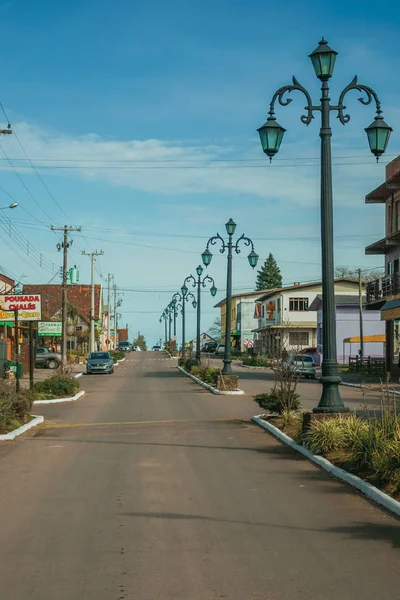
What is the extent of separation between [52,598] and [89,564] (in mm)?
868

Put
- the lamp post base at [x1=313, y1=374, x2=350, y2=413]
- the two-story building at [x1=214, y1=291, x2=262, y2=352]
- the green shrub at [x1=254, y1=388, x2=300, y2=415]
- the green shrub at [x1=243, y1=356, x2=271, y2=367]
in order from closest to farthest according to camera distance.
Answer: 1. the lamp post base at [x1=313, y1=374, x2=350, y2=413]
2. the green shrub at [x1=254, y1=388, x2=300, y2=415]
3. the green shrub at [x1=243, y1=356, x2=271, y2=367]
4. the two-story building at [x1=214, y1=291, x2=262, y2=352]

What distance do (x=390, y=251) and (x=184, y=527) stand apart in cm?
4233

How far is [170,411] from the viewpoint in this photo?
22.9m

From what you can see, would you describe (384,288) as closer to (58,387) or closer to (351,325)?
(58,387)

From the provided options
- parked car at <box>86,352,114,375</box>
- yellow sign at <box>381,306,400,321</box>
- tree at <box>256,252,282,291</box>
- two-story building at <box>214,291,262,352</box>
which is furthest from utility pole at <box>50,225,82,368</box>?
tree at <box>256,252,282,291</box>

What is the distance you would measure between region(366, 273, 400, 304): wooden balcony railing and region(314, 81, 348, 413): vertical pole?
101 feet

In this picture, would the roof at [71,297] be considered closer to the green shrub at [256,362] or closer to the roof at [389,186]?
the green shrub at [256,362]

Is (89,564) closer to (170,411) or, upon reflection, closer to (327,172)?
(327,172)

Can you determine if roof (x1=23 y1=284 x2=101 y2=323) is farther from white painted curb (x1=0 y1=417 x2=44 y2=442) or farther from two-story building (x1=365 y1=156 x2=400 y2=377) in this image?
white painted curb (x1=0 y1=417 x2=44 y2=442)

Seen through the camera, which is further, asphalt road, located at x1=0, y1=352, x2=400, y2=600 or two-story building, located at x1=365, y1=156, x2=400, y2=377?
two-story building, located at x1=365, y1=156, x2=400, y2=377

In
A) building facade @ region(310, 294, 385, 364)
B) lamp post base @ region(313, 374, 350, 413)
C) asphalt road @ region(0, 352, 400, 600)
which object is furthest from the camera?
building facade @ region(310, 294, 385, 364)

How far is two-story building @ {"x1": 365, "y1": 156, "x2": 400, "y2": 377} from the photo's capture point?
4491cm

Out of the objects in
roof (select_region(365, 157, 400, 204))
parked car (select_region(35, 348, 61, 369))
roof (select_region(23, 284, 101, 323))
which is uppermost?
roof (select_region(365, 157, 400, 204))

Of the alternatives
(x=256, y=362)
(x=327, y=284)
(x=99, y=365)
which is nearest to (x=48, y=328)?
(x=99, y=365)
